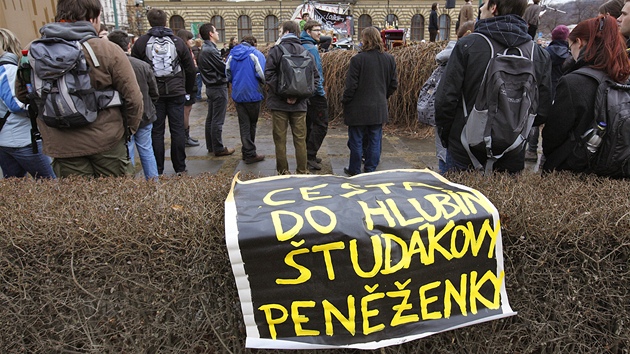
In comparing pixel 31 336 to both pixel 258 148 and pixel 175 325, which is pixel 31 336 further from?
pixel 258 148

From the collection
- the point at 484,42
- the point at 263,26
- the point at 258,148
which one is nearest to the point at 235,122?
the point at 258,148

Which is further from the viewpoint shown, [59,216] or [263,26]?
[263,26]

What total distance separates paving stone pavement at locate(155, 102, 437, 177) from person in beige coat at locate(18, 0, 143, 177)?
6.60ft

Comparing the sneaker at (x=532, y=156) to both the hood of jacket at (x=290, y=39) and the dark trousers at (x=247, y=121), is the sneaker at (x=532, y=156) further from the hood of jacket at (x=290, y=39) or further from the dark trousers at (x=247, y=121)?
the dark trousers at (x=247, y=121)

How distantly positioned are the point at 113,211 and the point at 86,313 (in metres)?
0.47

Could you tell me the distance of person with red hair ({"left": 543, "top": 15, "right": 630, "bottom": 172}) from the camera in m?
2.61

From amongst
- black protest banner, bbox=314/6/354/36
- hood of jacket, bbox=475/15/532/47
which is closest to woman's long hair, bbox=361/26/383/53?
hood of jacket, bbox=475/15/532/47

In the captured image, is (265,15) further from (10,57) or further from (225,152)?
(10,57)

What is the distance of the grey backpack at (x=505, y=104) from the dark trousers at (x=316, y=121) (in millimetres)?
3114

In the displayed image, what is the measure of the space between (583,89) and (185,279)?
2598 millimetres

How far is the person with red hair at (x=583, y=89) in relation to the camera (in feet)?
8.57

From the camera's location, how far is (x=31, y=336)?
6.37ft

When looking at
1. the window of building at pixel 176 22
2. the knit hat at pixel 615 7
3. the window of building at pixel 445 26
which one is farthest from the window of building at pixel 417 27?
the knit hat at pixel 615 7

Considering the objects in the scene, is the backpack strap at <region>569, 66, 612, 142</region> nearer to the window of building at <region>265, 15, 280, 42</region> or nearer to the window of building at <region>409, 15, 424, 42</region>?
the window of building at <region>265, 15, 280, 42</region>
